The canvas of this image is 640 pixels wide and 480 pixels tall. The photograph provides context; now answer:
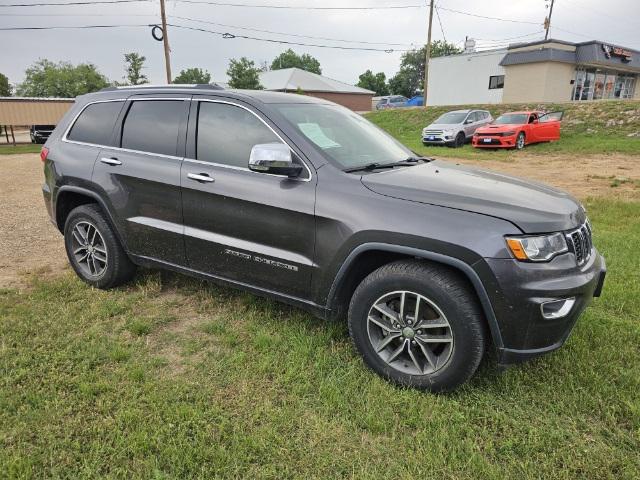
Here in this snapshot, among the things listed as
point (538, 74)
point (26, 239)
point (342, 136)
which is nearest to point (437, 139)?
point (26, 239)

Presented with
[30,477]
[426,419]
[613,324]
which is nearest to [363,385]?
[426,419]

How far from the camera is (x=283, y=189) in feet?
10.1

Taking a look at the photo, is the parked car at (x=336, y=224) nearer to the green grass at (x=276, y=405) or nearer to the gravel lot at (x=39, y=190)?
the green grass at (x=276, y=405)

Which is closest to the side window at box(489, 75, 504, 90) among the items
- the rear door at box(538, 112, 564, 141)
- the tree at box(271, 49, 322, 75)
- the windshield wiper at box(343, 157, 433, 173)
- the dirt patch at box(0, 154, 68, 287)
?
the rear door at box(538, 112, 564, 141)

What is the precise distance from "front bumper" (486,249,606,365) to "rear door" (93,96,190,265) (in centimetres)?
233

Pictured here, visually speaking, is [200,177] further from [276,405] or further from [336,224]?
[276,405]

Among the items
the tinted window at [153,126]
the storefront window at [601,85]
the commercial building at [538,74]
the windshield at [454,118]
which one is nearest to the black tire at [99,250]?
the tinted window at [153,126]

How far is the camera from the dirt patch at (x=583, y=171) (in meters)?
9.27

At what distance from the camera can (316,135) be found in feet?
10.7

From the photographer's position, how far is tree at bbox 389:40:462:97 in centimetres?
7650

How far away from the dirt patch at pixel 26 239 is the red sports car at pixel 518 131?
14.2m

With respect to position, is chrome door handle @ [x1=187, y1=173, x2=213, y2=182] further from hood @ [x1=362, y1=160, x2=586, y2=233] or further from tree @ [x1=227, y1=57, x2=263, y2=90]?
tree @ [x1=227, y1=57, x2=263, y2=90]

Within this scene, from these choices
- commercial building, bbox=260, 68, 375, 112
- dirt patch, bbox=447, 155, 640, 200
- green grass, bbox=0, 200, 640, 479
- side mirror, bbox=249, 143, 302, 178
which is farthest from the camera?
commercial building, bbox=260, 68, 375, 112

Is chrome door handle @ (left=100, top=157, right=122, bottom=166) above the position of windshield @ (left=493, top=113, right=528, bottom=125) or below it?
above
